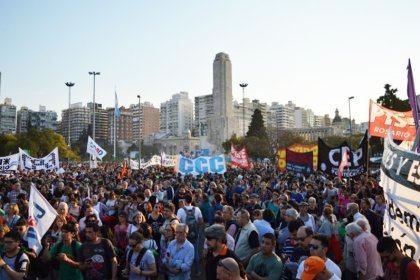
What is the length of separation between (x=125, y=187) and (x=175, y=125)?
169 m

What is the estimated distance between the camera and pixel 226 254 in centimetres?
475

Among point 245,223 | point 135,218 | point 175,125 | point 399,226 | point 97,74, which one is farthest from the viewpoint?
point 175,125

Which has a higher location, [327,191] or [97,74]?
[97,74]

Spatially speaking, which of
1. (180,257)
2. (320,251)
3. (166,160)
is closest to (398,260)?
(320,251)

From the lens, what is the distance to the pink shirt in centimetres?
572

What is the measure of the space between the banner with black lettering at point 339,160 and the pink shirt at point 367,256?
8.88m

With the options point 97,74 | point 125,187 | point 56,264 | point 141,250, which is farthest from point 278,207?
point 97,74

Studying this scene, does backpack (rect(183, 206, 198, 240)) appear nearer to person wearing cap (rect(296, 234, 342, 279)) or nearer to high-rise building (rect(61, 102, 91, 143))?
person wearing cap (rect(296, 234, 342, 279))

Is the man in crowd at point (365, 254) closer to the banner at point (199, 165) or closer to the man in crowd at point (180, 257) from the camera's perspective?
the man in crowd at point (180, 257)

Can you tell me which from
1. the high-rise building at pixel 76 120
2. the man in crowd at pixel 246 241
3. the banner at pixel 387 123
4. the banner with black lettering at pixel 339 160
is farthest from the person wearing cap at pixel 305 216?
the high-rise building at pixel 76 120

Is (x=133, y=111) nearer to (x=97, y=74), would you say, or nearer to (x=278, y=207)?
(x=97, y=74)

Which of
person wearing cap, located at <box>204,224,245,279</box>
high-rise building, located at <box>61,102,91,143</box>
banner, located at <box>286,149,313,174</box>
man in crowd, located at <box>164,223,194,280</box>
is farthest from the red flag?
high-rise building, located at <box>61,102,91,143</box>

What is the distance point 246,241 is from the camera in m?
6.07

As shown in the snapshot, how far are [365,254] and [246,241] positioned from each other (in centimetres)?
161
